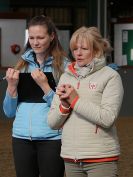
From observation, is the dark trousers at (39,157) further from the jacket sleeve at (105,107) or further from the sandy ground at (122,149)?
the sandy ground at (122,149)

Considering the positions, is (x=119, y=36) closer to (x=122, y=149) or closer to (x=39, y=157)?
(x=122, y=149)

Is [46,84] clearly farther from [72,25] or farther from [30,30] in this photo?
[72,25]

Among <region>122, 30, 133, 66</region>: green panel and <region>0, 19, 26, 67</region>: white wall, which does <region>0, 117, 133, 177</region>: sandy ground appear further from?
<region>122, 30, 133, 66</region>: green panel

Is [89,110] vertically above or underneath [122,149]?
above

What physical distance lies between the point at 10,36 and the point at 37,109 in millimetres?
9743

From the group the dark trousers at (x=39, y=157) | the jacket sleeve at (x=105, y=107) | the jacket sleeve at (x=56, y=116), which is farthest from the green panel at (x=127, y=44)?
the jacket sleeve at (x=105, y=107)

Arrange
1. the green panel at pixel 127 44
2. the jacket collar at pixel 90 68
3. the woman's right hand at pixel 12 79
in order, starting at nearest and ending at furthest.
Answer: the jacket collar at pixel 90 68 < the woman's right hand at pixel 12 79 < the green panel at pixel 127 44

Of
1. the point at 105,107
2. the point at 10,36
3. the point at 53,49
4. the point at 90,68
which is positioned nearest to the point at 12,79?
the point at 53,49

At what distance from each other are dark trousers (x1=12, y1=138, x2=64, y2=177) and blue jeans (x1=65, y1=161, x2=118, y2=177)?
36cm

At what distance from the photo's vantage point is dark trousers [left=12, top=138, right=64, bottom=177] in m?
3.86

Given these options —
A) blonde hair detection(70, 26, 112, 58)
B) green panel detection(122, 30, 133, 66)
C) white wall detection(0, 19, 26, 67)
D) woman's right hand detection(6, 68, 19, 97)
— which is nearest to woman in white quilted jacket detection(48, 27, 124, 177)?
blonde hair detection(70, 26, 112, 58)

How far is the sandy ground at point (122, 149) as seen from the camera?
7.27m

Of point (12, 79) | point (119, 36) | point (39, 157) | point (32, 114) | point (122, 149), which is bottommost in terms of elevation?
point (122, 149)

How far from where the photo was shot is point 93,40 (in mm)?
3475
